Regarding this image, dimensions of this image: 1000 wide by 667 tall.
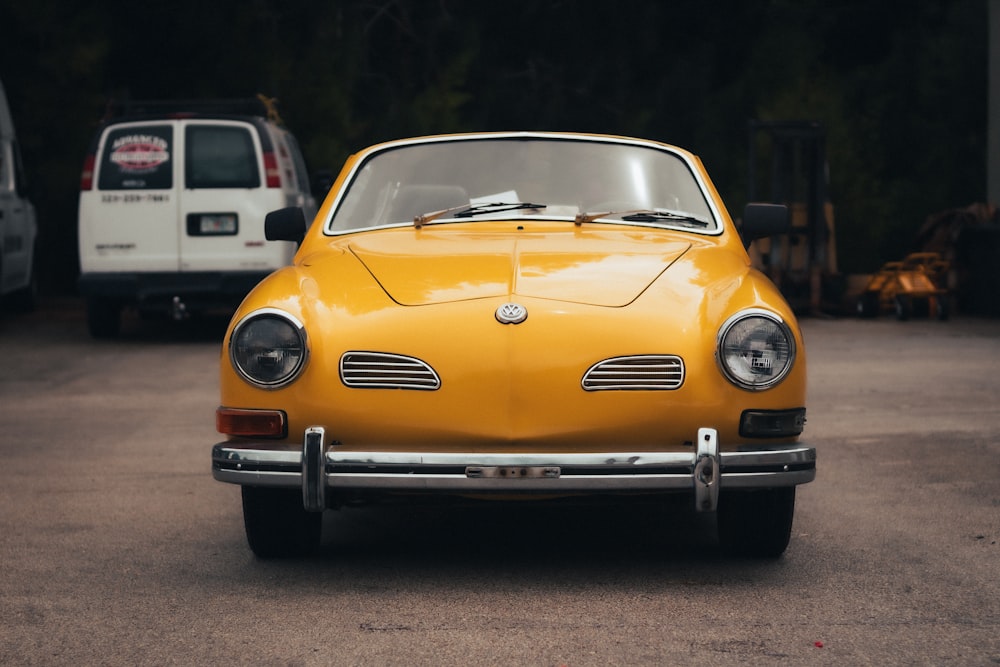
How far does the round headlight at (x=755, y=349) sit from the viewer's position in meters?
5.37

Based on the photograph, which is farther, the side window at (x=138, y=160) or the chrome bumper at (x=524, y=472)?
the side window at (x=138, y=160)

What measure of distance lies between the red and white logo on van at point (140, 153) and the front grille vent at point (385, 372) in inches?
407

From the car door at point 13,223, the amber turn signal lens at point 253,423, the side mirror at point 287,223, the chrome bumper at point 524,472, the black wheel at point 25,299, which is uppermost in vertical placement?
the side mirror at point 287,223

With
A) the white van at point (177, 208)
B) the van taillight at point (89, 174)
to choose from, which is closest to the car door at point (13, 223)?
the van taillight at point (89, 174)

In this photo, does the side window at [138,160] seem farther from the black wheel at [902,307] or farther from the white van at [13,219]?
the black wheel at [902,307]

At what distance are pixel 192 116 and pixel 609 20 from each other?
1414 centimetres

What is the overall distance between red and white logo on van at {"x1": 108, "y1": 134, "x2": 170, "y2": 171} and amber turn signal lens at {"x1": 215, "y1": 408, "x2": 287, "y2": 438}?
10.2 meters

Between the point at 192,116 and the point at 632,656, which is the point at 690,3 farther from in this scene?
the point at 632,656

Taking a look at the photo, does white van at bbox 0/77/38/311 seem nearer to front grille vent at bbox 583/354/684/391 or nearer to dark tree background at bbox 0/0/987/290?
dark tree background at bbox 0/0/987/290

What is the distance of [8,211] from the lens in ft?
54.2

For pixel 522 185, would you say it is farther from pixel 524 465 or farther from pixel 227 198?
pixel 227 198

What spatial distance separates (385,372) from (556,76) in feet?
77.3

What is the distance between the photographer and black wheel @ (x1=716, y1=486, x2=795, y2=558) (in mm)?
5633

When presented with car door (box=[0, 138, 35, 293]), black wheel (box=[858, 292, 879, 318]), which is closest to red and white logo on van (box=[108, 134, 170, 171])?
car door (box=[0, 138, 35, 293])
